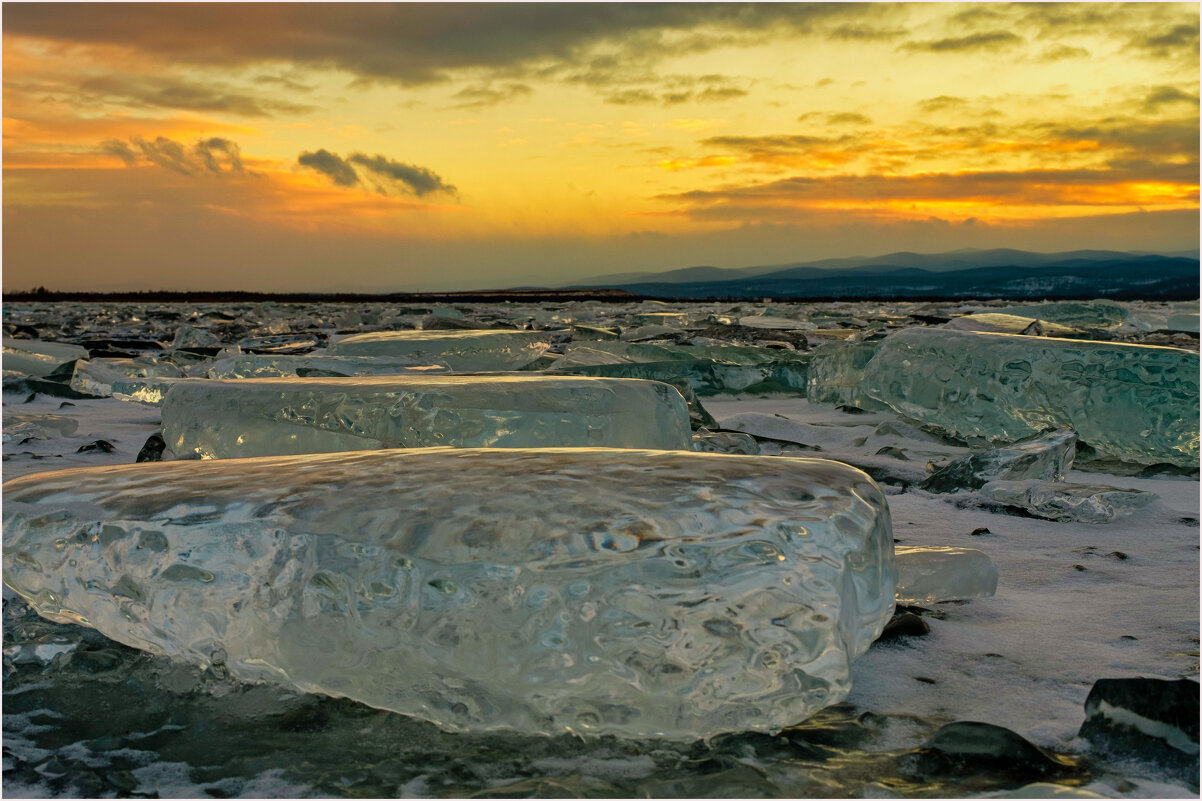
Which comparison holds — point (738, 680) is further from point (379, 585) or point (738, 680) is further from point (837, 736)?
point (379, 585)

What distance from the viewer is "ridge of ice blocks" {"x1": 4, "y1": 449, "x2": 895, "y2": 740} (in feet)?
3.16

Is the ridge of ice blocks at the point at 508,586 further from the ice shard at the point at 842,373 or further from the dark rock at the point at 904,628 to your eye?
the ice shard at the point at 842,373

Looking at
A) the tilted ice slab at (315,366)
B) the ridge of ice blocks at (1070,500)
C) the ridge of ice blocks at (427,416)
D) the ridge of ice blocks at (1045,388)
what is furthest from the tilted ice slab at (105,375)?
the ridge of ice blocks at (1070,500)

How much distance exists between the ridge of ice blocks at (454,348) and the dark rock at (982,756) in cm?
351

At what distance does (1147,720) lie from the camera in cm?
92

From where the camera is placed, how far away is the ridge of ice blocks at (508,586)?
962 mm

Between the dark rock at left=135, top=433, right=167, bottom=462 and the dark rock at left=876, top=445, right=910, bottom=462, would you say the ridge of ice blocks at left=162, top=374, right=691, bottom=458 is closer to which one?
the dark rock at left=135, top=433, right=167, bottom=462

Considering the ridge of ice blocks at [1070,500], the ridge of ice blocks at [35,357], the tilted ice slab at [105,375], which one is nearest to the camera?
the ridge of ice blocks at [1070,500]

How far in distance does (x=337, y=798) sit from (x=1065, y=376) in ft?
8.07

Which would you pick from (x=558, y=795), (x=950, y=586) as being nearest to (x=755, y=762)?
(x=558, y=795)

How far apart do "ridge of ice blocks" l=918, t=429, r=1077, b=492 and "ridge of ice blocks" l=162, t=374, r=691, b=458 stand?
0.64 m

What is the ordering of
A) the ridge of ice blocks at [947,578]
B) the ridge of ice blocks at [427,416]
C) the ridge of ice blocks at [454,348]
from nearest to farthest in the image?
1. the ridge of ice blocks at [947,578]
2. the ridge of ice blocks at [427,416]
3. the ridge of ice blocks at [454,348]

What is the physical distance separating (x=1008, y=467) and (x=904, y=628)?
1.03 metres

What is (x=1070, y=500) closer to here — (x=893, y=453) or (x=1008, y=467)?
(x=1008, y=467)
